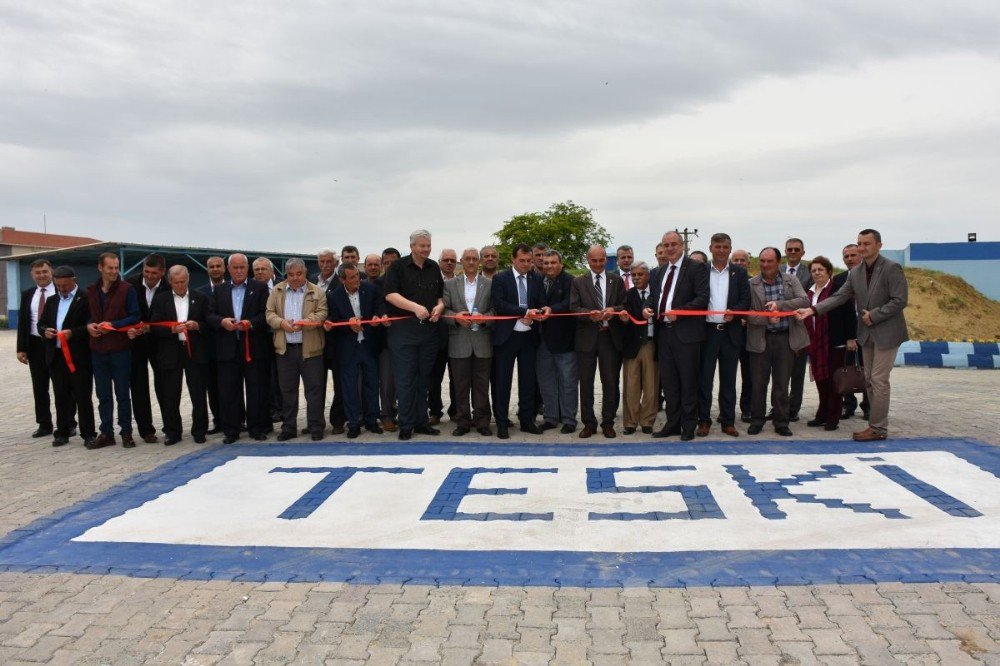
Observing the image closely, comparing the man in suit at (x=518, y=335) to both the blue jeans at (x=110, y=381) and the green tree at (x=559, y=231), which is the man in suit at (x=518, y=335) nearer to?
the blue jeans at (x=110, y=381)

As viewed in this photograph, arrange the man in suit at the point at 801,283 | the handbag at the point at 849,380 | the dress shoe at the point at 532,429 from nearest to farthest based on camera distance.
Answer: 1. the handbag at the point at 849,380
2. the dress shoe at the point at 532,429
3. the man in suit at the point at 801,283

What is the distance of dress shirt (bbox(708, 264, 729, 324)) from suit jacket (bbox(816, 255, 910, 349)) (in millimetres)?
1242

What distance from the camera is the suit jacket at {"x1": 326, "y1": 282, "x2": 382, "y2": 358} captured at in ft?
26.3

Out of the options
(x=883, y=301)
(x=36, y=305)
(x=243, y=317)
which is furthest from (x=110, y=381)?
(x=883, y=301)

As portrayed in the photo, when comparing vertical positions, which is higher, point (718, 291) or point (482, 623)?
point (718, 291)

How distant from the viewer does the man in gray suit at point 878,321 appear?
23.3 ft

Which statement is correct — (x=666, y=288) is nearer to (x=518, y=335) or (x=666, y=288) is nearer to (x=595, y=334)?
(x=595, y=334)

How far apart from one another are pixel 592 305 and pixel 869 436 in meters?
2.94

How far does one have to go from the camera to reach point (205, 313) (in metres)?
7.93

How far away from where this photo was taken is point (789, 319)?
7.73 meters

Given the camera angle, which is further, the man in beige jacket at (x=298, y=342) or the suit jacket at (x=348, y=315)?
the suit jacket at (x=348, y=315)

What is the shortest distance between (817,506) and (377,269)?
18.1ft

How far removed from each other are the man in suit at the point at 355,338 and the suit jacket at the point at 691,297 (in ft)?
10.2

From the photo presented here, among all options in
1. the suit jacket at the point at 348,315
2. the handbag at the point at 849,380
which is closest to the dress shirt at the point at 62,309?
the suit jacket at the point at 348,315
